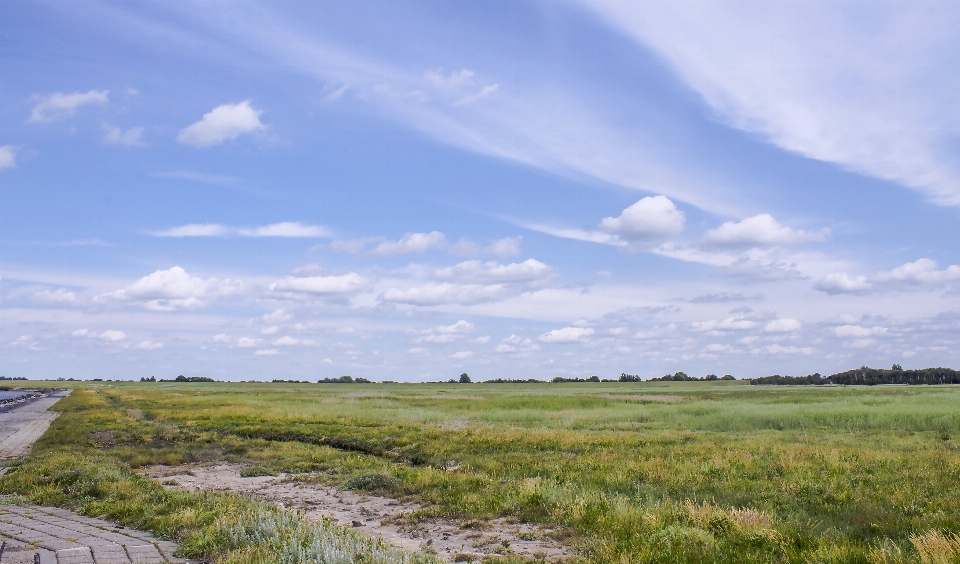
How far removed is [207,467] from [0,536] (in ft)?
35.2

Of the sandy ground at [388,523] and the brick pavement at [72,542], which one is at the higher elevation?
the brick pavement at [72,542]

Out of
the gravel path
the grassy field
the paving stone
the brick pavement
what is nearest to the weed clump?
the grassy field

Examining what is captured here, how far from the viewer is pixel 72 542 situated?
28.8 ft

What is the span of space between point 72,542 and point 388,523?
471cm

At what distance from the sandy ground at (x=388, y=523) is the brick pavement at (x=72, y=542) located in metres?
3.15

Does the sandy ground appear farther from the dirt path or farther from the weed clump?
the dirt path

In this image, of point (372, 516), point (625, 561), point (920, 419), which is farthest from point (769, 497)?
point (920, 419)

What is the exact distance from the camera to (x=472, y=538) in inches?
384

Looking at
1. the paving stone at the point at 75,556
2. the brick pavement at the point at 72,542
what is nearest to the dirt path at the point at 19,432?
the brick pavement at the point at 72,542

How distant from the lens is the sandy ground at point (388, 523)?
29.9 ft

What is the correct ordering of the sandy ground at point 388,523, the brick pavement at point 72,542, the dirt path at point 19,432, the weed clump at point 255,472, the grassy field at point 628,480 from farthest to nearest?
the dirt path at point 19,432 < the weed clump at point 255,472 < the sandy ground at point 388,523 < the grassy field at point 628,480 < the brick pavement at point 72,542

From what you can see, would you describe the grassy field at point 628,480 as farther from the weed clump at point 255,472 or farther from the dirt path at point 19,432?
the dirt path at point 19,432

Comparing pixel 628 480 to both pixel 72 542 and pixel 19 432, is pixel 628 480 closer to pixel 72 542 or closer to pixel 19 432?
pixel 72 542

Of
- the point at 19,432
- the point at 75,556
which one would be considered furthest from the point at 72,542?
the point at 19,432
